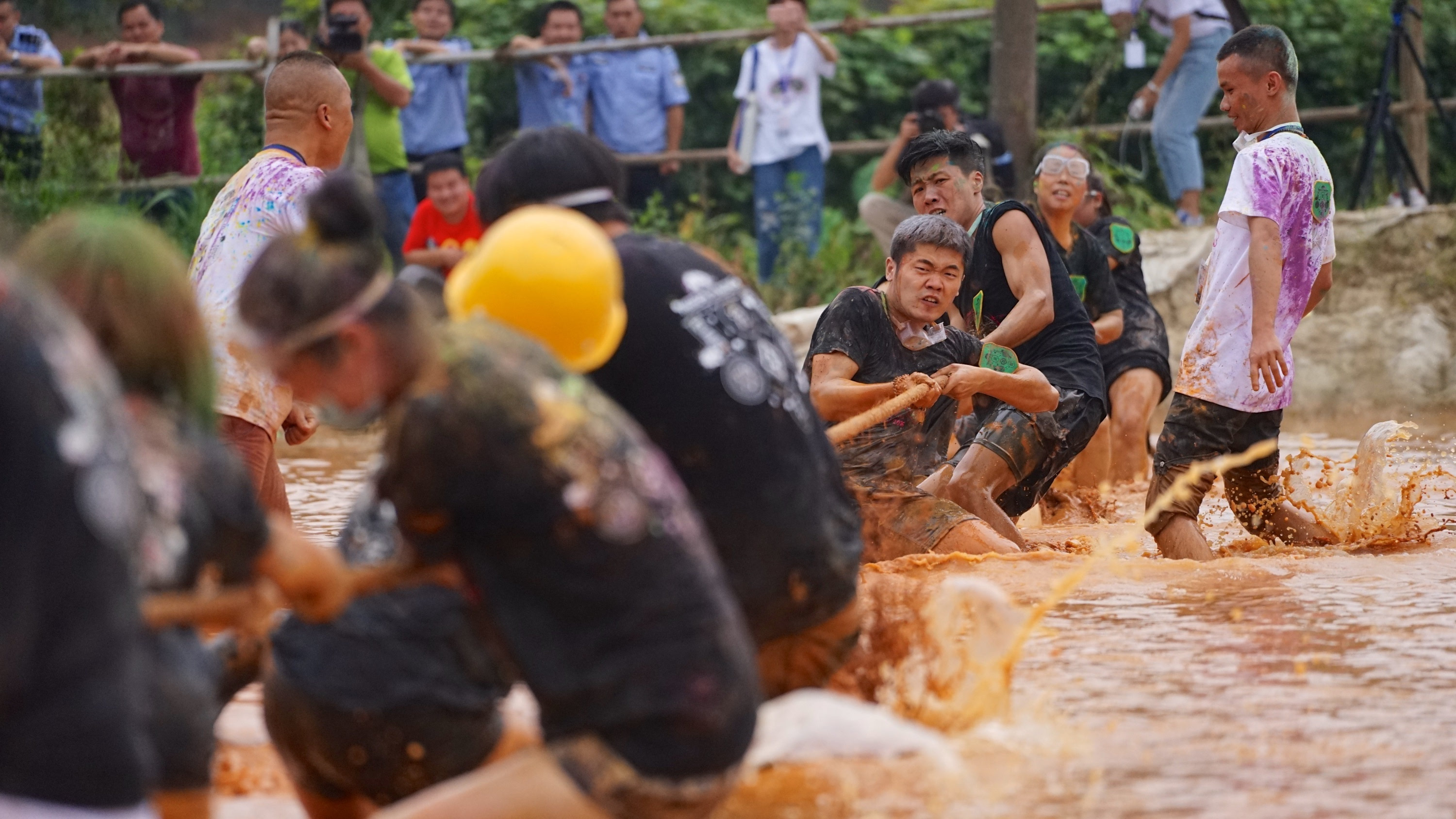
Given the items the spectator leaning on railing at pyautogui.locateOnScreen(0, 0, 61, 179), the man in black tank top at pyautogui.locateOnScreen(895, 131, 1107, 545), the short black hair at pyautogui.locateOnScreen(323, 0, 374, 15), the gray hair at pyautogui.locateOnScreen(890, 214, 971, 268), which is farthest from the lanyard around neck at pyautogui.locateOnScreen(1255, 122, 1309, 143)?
the spectator leaning on railing at pyautogui.locateOnScreen(0, 0, 61, 179)

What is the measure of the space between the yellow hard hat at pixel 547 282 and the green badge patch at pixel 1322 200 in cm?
360

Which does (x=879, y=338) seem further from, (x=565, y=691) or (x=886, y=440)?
(x=565, y=691)

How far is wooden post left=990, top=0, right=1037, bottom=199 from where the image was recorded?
32.4ft

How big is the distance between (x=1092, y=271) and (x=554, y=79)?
4.20 meters

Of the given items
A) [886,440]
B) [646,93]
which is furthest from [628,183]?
[886,440]

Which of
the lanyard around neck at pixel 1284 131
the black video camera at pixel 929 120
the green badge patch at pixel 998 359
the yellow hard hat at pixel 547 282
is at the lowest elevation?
the green badge patch at pixel 998 359

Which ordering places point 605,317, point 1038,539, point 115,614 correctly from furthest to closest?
1. point 1038,539
2. point 605,317
3. point 115,614

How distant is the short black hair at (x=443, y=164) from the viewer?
8859mm

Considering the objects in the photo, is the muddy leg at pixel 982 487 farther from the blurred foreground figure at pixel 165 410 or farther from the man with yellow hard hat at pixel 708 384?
the blurred foreground figure at pixel 165 410

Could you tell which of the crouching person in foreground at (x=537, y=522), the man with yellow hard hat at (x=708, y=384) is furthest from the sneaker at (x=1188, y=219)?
the crouching person in foreground at (x=537, y=522)

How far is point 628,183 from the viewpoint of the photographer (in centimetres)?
1054

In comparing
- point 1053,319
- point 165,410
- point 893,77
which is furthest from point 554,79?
point 165,410

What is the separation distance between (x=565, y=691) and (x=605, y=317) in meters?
0.65

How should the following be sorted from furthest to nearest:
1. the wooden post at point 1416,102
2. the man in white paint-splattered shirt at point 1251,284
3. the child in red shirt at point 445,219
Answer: the wooden post at point 1416,102, the child in red shirt at point 445,219, the man in white paint-splattered shirt at point 1251,284
